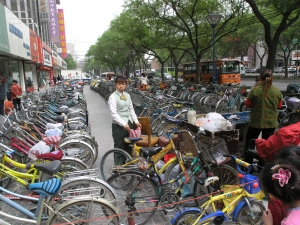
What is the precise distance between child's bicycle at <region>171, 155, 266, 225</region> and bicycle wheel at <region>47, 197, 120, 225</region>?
632 mm

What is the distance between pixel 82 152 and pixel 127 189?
1553 millimetres

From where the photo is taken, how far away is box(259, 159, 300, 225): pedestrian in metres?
1.41

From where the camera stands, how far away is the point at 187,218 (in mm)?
2736

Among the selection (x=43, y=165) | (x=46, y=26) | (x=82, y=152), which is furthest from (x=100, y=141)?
(x=46, y=26)

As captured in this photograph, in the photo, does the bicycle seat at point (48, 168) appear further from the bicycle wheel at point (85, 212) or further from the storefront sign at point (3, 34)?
the storefront sign at point (3, 34)

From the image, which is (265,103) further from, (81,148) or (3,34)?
(3,34)

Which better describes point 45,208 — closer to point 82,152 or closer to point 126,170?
point 126,170

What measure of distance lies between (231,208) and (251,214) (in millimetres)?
217

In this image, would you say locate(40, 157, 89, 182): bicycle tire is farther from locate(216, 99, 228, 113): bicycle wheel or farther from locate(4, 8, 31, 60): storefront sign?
locate(4, 8, 31, 60): storefront sign

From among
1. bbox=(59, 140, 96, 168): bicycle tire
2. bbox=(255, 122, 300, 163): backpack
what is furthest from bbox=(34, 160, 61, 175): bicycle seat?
bbox=(255, 122, 300, 163): backpack

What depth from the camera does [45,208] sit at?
8.45 feet

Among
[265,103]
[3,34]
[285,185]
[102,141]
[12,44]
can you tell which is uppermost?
[3,34]

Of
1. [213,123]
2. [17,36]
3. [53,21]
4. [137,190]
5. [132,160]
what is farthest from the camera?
[53,21]

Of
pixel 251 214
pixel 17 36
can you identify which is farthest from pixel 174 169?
pixel 17 36
